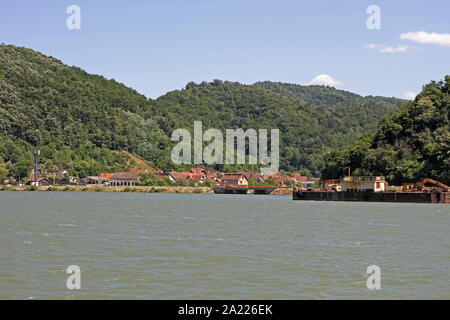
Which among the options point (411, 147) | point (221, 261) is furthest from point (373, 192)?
point (221, 261)

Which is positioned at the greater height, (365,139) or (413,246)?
(365,139)

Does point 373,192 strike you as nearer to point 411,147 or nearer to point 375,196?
point 375,196

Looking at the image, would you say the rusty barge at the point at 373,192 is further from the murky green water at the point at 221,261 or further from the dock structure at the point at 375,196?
the murky green water at the point at 221,261

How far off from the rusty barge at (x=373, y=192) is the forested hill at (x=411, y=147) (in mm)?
4137

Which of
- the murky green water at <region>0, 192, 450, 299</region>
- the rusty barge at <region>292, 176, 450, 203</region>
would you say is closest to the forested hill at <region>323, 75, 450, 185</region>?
the rusty barge at <region>292, 176, 450, 203</region>

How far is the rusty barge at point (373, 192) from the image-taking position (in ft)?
392

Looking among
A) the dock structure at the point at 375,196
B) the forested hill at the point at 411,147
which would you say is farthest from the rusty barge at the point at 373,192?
the forested hill at the point at 411,147

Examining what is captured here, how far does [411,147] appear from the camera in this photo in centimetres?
14250

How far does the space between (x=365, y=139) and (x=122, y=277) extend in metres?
135

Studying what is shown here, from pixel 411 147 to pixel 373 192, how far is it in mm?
19991
